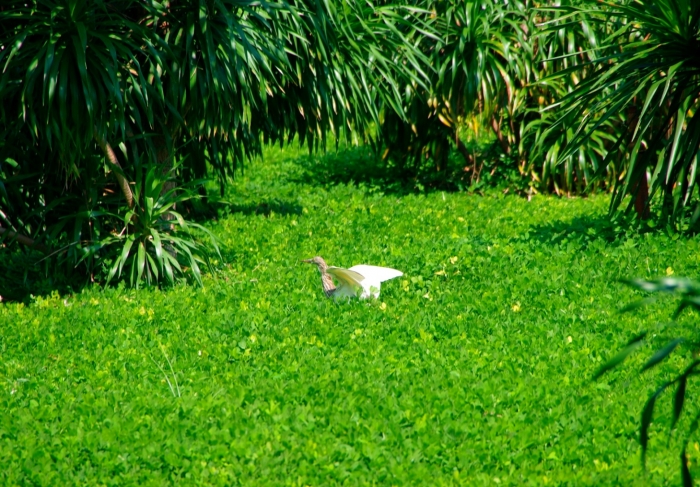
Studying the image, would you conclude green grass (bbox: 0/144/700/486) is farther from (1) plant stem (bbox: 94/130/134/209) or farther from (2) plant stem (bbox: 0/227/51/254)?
(1) plant stem (bbox: 94/130/134/209)

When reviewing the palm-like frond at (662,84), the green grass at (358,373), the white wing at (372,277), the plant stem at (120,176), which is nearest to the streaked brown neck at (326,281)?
the green grass at (358,373)

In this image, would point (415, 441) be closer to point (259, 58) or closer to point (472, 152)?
point (259, 58)

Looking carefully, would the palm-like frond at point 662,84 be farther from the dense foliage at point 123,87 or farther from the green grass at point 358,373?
the dense foliage at point 123,87

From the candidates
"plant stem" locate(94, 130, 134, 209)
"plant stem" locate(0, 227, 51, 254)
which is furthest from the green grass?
"plant stem" locate(94, 130, 134, 209)

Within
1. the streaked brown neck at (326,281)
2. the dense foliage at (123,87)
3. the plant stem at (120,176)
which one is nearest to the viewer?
the dense foliage at (123,87)

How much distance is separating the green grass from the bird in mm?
100

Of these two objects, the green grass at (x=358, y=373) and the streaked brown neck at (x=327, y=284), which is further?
the streaked brown neck at (x=327, y=284)

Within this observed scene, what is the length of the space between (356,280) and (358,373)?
103cm

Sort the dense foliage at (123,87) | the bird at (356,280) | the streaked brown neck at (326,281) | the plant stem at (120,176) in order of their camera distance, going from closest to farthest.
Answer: the dense foliage at (123,87) → the bird at (356,280) → the streaked brown neck at (326,281) → the plant stem at (120,176)

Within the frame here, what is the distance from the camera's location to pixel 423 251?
662 centimetres

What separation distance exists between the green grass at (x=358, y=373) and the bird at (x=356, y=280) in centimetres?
10

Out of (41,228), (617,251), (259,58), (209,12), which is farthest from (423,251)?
(41,228)

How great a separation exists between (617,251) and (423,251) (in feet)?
4.89

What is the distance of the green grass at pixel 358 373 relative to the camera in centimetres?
360
